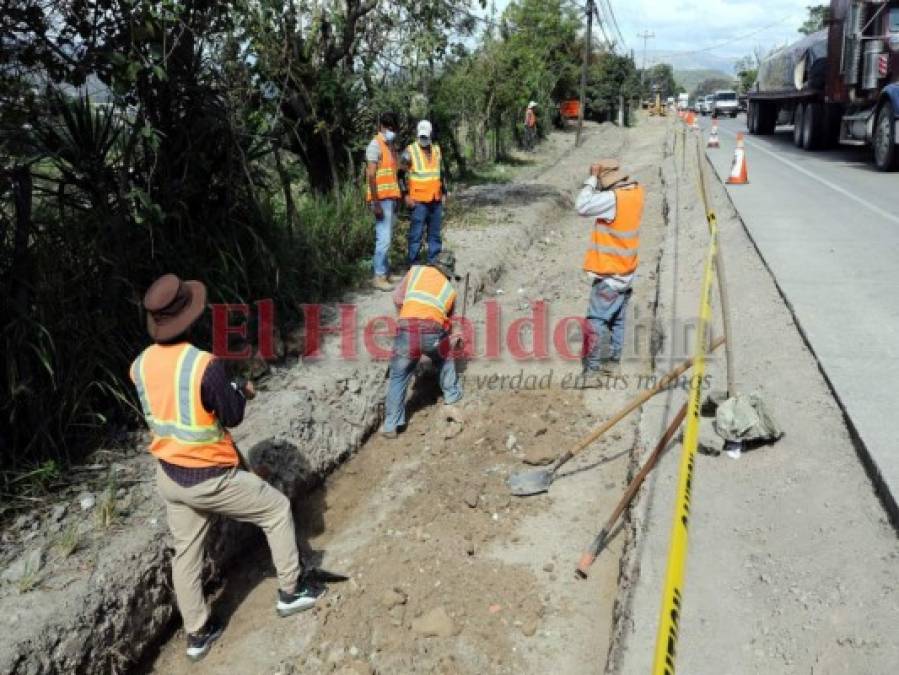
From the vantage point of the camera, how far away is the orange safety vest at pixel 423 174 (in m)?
7.18

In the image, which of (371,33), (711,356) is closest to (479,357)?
(711,356)

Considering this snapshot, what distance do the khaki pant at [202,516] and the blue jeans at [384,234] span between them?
4.09 metres

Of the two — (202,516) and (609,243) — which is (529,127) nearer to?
(609,243)

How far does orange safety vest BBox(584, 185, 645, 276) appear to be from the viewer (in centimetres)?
513

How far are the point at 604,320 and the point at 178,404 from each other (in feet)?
11.5

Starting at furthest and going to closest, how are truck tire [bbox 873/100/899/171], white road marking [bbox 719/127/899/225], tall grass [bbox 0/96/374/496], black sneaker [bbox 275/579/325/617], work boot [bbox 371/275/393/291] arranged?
truck tire [bbox 873/100/899/171], white road marking [bbox 719/127/899/225], work boot [bbox 371/275/393/291], tall grass [bbox 0/96/374/496], black sneaker [bbox 275/579/325/617]

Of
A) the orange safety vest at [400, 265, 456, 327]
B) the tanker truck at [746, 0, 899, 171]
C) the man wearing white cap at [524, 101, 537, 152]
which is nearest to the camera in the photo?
the orange safety vest at [400, 265, 456, 327]

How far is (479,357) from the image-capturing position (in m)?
6.50

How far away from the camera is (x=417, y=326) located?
499cm

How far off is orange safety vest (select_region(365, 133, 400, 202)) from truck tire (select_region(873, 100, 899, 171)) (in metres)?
9.56

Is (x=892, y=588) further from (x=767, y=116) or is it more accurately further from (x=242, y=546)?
(x=767, y=116)

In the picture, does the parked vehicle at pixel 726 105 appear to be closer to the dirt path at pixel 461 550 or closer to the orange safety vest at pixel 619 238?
the orange safety vest at pixel 619 238

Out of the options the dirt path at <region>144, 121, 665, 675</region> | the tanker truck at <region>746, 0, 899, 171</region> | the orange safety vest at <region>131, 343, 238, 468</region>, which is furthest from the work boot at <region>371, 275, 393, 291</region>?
the tanker truck at <region>746, 0, 899, 171</region>

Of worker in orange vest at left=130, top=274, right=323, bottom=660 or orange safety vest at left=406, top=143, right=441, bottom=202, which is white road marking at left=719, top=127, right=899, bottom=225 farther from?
worker in orange vest at left=130, top=274, right=323, bottom=660
